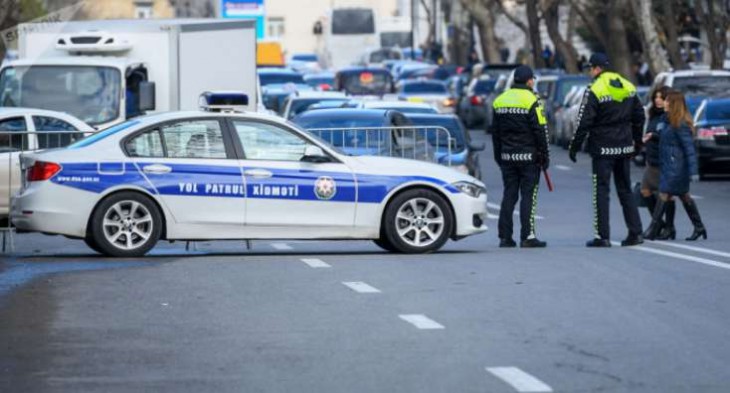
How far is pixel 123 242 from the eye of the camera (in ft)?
56.3

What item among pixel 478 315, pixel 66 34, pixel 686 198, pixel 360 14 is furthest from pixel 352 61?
pixel 478 315

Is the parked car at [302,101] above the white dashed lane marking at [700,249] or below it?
above

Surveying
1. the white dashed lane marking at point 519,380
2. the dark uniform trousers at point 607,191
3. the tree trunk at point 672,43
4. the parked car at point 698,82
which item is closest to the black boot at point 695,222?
the dark uniform trousers at point 607,191

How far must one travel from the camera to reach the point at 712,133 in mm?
32500

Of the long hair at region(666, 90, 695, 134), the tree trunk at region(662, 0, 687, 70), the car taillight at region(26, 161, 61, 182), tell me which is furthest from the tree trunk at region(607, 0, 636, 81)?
the car taillight at region(26, 161, 61, 182)

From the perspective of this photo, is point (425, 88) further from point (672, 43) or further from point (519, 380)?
point (519, 380)

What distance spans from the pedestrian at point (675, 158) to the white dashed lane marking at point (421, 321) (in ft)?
25.3

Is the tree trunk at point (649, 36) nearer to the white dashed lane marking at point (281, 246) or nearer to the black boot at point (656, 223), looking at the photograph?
the black boot at point (656, 223)

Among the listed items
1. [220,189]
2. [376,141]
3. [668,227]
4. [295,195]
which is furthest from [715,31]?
[220,189]

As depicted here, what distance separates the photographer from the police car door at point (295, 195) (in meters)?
17.2

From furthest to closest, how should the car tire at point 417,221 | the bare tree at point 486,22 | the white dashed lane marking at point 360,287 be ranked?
the bare tree at point 486,22 → the car tire at point 417,221 → the white dashed lane marking at point 360,287

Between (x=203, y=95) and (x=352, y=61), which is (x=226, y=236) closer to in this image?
(x=203, y=95)

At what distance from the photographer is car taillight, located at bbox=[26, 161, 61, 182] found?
17062mm

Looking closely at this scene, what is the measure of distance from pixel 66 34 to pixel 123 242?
11.6 meters
